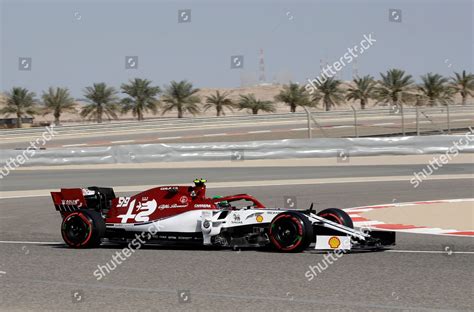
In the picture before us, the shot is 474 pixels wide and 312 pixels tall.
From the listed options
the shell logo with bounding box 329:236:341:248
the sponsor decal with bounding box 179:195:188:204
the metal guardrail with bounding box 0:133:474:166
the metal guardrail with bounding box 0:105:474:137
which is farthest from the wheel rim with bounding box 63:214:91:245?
the metal guardrail with bounding box 0:105:474:137

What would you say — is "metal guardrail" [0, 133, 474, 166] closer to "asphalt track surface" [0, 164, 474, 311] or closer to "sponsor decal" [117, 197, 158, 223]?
"asphalt track surface" [0, 164, 474, 311]

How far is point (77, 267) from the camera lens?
10.6 metres

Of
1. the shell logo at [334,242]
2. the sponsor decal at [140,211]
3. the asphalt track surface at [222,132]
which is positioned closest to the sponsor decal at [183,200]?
the sponsor decal at [140,211]

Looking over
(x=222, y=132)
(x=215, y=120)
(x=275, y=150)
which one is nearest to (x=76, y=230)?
(x=275, y=150)

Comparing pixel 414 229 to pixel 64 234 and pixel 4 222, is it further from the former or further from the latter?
pixel 4 222

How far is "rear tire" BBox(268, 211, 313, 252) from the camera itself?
11.0 metres

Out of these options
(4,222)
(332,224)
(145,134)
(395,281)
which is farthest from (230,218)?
(145,134)

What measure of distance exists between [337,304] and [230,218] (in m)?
3.86

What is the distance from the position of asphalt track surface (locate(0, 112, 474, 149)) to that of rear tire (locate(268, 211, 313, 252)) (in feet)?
104

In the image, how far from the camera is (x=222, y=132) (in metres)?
52.1

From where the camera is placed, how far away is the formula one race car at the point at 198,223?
440 inches

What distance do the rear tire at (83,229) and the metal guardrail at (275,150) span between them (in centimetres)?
1994

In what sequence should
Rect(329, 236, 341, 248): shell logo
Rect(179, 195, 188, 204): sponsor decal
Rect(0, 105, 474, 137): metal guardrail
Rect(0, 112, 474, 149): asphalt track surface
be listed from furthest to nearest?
Rect(0, 105, 474, 137): metal guardrail < Rect(0, 112, 474, 149): asphalt track surface < Rect(179, 195, 188, 204): sponsor decal < Rect(329, 236, 341, 248): shell logo

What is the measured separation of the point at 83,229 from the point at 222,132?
39733 mm
